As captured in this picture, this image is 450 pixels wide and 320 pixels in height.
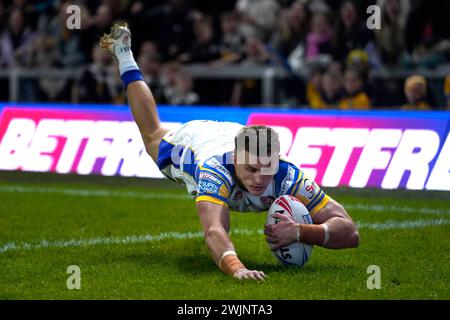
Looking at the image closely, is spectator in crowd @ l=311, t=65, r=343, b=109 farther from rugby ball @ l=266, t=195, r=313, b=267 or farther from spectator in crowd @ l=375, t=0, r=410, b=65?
rugby ball @ l=266, t=195, r=313, b=267

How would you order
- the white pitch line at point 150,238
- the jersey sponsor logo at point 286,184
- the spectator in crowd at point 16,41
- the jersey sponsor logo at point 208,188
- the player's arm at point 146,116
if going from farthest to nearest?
the spectator in crowd at point 16,41 < the player's arm at point 146,116 < the white pitch line at point 150,238 < the jersey sponsor logo at point 286,184 < the jersey sponsor logo at point 208,188

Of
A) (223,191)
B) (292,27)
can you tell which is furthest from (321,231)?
(292,27)

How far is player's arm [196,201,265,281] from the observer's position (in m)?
7.53

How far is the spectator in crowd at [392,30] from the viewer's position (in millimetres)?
15781

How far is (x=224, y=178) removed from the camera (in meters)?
8.06

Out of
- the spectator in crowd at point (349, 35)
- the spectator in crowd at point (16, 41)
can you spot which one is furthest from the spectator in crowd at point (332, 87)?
the spectator in crowd at point (16, 41)

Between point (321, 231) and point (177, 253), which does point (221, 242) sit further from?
point (177, 253)

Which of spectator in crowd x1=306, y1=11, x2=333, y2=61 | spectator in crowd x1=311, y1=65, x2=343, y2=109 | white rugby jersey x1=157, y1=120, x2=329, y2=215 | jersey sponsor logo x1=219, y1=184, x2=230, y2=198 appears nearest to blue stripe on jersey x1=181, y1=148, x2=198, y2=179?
white rugby jersey x1=157, y1=120, x2=329, y2=215

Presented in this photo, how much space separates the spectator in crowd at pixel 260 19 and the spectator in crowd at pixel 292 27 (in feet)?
2.05

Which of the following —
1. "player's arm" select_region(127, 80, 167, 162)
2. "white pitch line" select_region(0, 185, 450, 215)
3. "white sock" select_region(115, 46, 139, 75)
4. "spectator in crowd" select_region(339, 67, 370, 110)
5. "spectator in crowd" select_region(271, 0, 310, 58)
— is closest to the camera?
"player's arm" select_region(127, 80, 167, 162)

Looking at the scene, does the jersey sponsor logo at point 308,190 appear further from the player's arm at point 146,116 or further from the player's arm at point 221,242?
the player's arm at point 146,116

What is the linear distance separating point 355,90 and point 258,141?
7653 millimetres

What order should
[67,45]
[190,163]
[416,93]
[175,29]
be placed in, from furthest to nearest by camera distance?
[67,45] < [175,29] < [416,93] < [190,163]

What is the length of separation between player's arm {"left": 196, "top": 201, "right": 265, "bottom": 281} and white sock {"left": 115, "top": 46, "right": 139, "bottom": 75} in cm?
312
